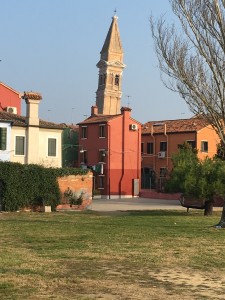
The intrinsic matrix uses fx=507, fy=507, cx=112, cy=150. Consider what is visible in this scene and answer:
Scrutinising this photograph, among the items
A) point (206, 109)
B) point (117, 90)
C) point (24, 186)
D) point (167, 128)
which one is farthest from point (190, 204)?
point (117, 90)

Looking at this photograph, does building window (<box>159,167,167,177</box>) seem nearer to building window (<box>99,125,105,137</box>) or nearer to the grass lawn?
building window (<box>99,125,105,137</box>)

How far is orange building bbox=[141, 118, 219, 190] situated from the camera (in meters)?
57.0

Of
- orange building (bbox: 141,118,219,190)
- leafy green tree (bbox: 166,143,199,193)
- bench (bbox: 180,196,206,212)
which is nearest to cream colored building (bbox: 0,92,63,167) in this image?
leafy green tree (bbox: 166,143,199,193)

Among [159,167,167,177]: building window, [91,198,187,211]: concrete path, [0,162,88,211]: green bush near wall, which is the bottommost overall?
[91,198,187,211]: concrete path

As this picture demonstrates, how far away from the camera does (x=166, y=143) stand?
59031mm

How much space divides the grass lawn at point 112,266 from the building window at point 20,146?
25.4 m

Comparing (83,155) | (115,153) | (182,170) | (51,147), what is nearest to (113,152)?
(115,153)

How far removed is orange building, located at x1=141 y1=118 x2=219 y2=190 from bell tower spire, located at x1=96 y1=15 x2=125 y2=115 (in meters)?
43.1

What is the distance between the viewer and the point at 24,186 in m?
30.7

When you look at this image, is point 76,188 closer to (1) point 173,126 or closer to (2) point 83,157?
(2) point 83,157

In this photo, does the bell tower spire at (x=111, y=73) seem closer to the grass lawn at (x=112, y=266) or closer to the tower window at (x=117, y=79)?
the tower window at (x=117, y=79)

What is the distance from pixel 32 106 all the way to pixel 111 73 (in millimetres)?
68523

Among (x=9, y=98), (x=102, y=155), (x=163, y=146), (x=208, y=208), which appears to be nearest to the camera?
(x=208, y=208)

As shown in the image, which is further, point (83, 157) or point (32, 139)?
point (83, 157)
